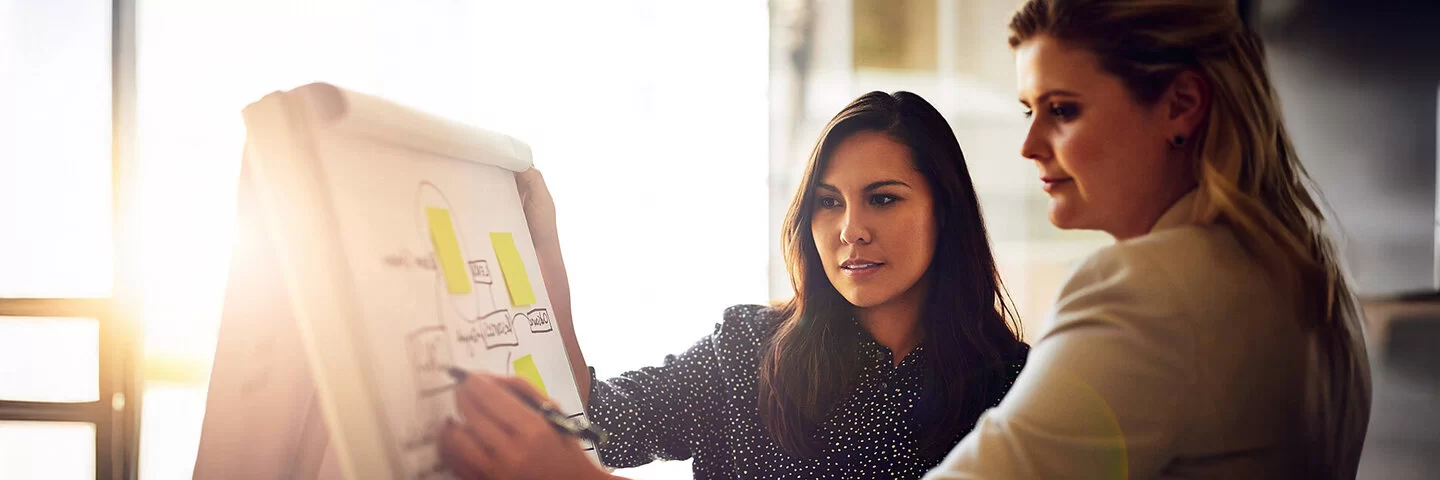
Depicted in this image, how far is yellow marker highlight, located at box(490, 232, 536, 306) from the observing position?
1083 mm

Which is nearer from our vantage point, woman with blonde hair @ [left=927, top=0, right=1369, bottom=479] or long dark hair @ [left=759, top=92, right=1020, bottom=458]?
woman with blonde hair @ [left=927, top=0, right=1369, bottom=479]

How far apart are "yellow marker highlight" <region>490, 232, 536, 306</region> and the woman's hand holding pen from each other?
26 cm

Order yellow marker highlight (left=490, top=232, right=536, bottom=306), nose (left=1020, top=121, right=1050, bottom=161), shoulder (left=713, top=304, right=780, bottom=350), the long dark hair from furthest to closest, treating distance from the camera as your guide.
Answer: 1. shoulder (left=713, top=304, right=780, bottom=350)
2. the long dark hair
3. yellow marker highlight (left=490, top=232, right=536, bottom=306)
4. nose (left=1020, top=121, right=1050, bottom=161)

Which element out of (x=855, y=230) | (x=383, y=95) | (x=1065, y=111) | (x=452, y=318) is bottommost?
(x=452, y=318)

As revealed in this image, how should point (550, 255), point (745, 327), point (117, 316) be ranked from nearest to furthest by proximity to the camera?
point (550, 255) → point (745, 327) → point (117, 316)

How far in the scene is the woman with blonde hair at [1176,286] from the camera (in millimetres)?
759

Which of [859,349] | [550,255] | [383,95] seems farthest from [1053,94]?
[383,95]

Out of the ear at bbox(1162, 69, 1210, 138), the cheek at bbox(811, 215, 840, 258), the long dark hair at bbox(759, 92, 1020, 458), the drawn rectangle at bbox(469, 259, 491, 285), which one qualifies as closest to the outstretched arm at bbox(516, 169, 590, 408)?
the drawn rectangle at bbox(469, 259, 491, 285)

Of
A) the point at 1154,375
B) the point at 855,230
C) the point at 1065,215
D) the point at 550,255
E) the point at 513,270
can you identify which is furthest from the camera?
the point at 855,230

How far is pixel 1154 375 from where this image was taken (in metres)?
0.76

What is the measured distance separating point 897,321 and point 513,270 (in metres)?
0.68

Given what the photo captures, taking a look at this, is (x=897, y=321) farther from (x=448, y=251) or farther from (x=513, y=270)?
(x=448, y=251)

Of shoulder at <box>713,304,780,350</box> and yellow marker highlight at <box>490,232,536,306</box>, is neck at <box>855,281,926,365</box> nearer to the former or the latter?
shoulder at <box>713,304,780,350</box>

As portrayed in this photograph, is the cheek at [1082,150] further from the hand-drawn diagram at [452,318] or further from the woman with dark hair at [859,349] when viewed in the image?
the hand-drawn diagram at [452,318]
